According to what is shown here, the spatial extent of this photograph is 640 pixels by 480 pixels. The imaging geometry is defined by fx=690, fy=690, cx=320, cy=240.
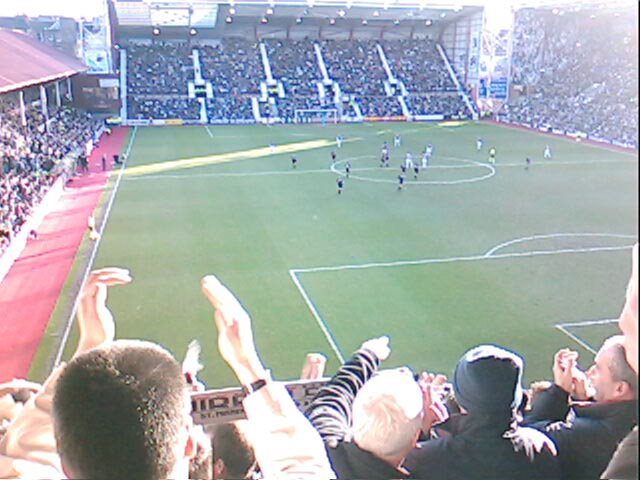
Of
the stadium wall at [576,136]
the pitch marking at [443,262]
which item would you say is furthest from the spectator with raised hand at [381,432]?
the stadium wall at [576,136]

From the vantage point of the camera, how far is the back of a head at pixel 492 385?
3.58 m

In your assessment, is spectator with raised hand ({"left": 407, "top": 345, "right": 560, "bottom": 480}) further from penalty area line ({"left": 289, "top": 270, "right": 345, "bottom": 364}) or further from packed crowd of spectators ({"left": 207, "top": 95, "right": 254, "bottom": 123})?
packed crowd of spectators ({"left": 207, "top": 95, "right": 254, "bottom": 123})

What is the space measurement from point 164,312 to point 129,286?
7.30ft

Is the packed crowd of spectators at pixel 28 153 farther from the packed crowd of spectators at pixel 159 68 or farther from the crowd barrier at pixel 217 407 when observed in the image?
the packed crowd of spectators at pixel 159 68

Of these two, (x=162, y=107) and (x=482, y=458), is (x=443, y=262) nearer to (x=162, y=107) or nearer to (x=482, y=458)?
(x=482, y=458)

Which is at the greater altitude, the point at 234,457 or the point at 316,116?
the point at 234,457

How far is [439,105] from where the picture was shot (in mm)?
64625

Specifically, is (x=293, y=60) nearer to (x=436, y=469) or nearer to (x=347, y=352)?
(x=347, y=352)

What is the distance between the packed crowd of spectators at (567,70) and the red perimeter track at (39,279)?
124ft

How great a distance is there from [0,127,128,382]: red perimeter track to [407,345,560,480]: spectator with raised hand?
10.8 metres

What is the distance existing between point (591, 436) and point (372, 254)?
53.1ft

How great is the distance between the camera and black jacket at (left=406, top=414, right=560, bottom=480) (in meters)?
3.63

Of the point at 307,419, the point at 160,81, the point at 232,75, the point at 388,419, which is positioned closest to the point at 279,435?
the point at 307,419

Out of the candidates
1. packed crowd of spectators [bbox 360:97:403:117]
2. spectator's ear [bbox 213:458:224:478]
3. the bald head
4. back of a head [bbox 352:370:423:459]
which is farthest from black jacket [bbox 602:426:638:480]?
packed crowd of spectators [bbox 360:97:403:117]
